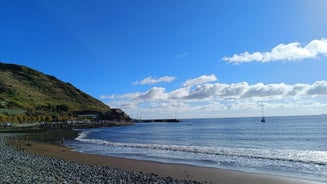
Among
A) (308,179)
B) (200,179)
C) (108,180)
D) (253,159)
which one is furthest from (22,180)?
(253,159)

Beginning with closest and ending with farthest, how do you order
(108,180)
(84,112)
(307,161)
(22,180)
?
(22,180), (108,180), (307,161), (84,112)

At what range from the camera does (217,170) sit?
76.2 ft

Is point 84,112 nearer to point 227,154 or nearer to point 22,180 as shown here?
point 227,154

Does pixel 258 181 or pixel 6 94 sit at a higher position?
pixel 6 94

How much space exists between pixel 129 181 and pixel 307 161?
684 inches

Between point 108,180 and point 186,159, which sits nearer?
point 108,180

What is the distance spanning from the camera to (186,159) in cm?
2988

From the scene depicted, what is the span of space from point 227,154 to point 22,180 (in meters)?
23.4

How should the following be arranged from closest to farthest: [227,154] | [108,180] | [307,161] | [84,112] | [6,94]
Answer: [108,180]
[307,161]
[227,154]
[6,94]
[84,112]

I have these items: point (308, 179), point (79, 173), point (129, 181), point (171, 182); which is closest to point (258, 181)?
point (308, 179)

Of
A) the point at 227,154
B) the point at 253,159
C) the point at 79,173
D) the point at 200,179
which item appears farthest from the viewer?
the point at 227,154

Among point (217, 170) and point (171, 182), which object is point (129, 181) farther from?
point (217, 170)

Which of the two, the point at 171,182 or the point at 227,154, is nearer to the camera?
the point at 171,182

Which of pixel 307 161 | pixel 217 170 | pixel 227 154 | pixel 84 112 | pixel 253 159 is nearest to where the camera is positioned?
pixel 217 170
